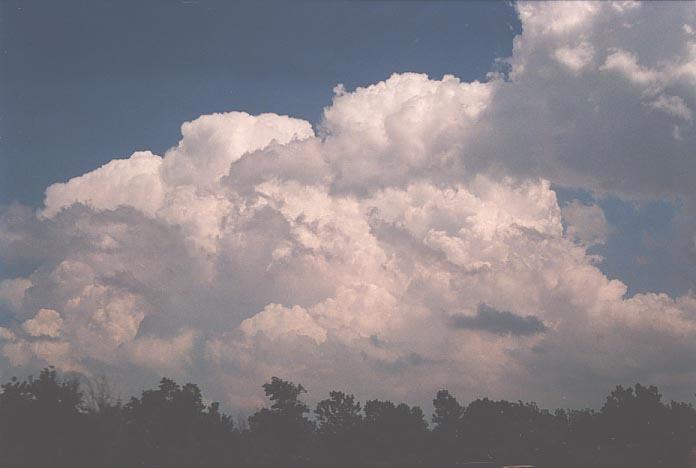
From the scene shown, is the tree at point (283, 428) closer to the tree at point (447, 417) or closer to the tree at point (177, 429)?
the tree at point (177, 429)

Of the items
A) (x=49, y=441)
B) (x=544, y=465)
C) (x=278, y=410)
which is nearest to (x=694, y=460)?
(x=544, y=465)

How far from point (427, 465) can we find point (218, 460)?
1495 inches

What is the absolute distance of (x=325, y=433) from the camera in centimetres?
13300

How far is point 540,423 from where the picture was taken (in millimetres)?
150750

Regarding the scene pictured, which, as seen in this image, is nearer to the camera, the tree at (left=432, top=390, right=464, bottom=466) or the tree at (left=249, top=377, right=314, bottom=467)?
the tree at (left=249, top=377, right=314, bottom=467)

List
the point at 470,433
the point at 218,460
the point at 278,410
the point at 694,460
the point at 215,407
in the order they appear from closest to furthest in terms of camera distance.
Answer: the point at 694,460 → the point at 218,460 → the point at 215,407 → the point at 278,410 → the point at 470,433

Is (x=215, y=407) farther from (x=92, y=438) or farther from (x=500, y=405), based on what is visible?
(x=500, y=405)

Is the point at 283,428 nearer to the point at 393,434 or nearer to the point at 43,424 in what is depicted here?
the point at 393,434

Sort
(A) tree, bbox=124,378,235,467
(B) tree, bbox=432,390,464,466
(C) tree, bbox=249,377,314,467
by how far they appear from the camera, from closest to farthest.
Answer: (A) tree, bbox=124,378,235,467 → (C) tree, bbox=249,377,314,467 → (B) tree, bbox=432,390,464,466

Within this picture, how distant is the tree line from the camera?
7069 cm

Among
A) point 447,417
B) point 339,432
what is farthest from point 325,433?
point 447,417

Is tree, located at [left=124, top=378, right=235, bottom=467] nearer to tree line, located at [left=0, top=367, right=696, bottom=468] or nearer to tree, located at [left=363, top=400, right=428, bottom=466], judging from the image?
tree line, located at [left=0, top=367, right=696, bottom=468]

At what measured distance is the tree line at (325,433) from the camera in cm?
7069

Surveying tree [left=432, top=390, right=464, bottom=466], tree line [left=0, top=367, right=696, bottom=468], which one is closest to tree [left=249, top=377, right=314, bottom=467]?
tree line [left=0, top=367, right=696, bottom=468]
